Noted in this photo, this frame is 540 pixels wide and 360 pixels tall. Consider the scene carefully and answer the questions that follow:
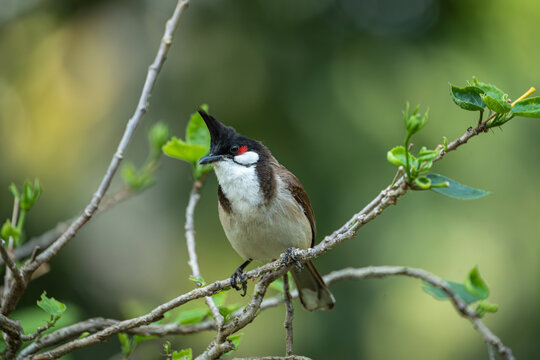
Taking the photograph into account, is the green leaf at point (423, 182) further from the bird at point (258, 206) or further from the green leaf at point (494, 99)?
the bird at point (258, 206)

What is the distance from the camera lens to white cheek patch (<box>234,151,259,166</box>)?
9.21ft

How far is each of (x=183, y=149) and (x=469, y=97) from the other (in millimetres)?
1158

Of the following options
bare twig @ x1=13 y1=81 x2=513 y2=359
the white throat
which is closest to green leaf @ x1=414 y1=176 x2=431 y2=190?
bare twig @ x1=13 y1=81 x2=513 y2=359

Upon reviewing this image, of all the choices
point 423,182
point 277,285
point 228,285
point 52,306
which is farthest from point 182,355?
point 423,182

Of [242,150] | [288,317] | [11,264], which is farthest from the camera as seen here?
[242,150]

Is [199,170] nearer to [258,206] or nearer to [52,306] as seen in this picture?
[258,206]

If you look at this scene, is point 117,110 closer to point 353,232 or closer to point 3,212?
point 3,212

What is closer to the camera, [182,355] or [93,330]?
[182,355]

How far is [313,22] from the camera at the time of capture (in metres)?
4.86

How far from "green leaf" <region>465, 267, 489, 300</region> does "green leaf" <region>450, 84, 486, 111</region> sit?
840 mm

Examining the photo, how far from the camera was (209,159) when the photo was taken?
98.3 inches

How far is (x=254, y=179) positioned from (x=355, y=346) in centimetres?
208

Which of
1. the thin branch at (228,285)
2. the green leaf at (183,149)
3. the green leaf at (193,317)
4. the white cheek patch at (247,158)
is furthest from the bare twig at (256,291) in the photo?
the white cheek patch at (247,158)

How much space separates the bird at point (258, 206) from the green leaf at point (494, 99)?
133cm
